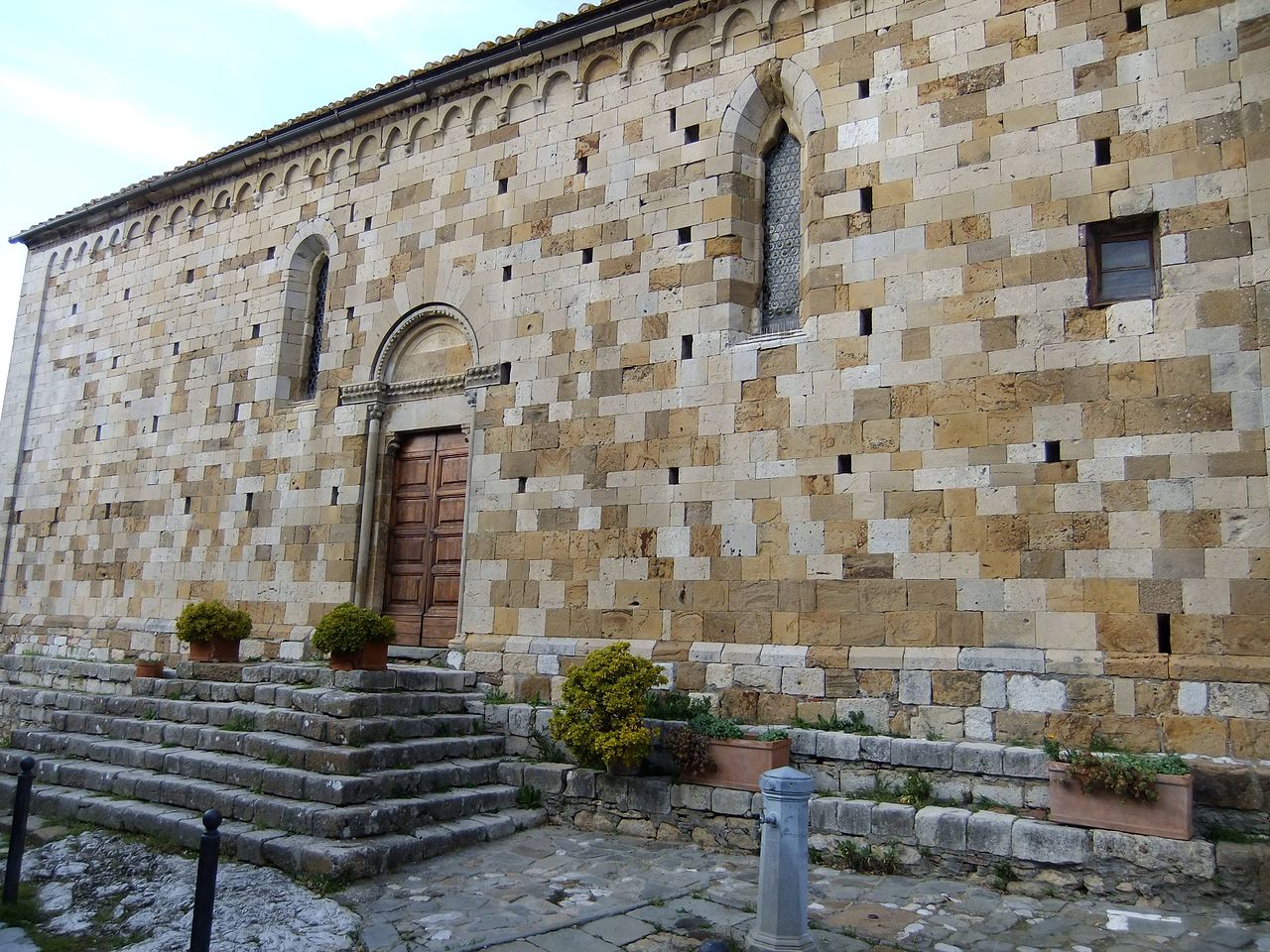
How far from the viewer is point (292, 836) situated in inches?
295

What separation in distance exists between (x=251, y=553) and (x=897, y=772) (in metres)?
9.28

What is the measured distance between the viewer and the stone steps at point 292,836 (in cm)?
707

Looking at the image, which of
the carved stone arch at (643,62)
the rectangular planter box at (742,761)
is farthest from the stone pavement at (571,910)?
the carved stone arch at (643,62)

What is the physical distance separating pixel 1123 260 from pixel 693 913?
20.3 ft

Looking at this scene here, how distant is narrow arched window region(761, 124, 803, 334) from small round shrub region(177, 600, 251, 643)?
7051 mm

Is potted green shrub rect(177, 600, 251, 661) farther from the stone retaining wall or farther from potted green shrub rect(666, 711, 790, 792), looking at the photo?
potted green shrub rect(666, 711, 790, 792)

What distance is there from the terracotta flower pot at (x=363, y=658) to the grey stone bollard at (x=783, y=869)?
5.22m

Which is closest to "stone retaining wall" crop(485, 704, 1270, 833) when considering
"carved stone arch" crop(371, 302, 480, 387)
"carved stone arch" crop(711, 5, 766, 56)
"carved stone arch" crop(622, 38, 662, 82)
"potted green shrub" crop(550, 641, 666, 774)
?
"potted green shrub" crop(550, 641, 666, 774)

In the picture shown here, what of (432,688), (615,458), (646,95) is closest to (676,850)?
(432,688)

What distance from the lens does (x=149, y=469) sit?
15203mm

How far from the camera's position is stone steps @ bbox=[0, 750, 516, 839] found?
755 cm

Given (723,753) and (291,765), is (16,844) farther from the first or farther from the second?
(723,753)

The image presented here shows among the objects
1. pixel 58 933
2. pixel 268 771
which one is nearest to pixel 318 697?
pixel 268 771

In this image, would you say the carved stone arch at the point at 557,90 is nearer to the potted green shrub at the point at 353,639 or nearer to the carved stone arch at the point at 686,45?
the carved stone arch at the point at 686,45
